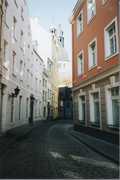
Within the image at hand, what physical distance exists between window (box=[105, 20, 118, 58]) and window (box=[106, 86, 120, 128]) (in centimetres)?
171

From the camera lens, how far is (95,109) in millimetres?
15000

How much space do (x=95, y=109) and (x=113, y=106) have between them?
289cm

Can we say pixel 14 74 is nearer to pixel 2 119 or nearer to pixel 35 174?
pixel 2 119

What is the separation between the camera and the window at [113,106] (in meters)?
11.6

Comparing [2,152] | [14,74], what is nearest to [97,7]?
[14,74]

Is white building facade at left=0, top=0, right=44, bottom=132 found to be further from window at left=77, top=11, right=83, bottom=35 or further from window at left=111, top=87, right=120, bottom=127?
window at left=111, top=87, right=120, bottom=127

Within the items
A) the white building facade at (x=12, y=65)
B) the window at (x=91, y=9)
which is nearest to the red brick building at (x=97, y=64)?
the window at (x=91, y=9)

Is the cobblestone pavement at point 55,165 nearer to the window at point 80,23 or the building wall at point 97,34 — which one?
the building wall at point 97,34

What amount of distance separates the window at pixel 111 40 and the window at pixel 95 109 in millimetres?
2825

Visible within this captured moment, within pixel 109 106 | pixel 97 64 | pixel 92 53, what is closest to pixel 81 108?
pixel 92 53

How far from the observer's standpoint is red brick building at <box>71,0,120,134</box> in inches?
466

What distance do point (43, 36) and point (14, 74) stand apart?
77.4 feet

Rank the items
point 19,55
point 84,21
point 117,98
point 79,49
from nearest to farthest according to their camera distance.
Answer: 1. point 117,98
2. point 84,21
3. point 79,49
4. point 19,55

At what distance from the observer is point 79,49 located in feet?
61.3
